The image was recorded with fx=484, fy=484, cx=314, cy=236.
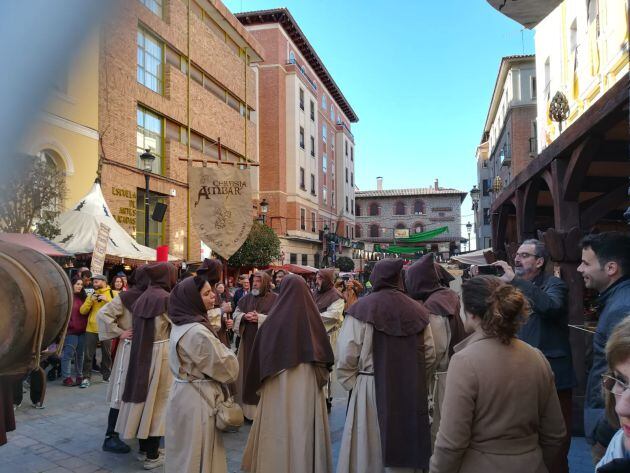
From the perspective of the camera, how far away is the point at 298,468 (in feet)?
12.5

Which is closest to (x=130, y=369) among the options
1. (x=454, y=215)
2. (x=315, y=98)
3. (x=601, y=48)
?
(x=601, y=48)

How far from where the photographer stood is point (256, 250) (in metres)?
21.8

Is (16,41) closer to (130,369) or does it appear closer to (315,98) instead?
(130,369)

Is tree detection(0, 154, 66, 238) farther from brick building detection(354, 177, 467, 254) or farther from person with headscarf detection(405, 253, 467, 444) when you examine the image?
brick building detection(354, 177, 467, 254)

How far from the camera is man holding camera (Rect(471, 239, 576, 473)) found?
3.64 m

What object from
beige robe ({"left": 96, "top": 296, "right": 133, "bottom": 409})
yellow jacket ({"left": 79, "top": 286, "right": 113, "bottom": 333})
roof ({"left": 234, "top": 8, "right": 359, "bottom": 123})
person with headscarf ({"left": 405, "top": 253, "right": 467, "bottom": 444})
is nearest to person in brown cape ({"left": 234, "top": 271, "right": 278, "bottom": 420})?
beige robe ({"left": 96, "top": 296, "right": 133, "bottom": 409})

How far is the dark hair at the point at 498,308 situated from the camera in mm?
2393

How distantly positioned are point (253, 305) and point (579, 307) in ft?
13.1

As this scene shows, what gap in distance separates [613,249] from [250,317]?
171 inches

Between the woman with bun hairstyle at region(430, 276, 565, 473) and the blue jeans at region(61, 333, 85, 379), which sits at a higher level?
the woman with bun hairstyle at region(430, 276, 565, 473)

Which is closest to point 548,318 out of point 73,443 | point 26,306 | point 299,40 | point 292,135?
point 26,306

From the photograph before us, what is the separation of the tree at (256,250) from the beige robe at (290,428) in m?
17.6

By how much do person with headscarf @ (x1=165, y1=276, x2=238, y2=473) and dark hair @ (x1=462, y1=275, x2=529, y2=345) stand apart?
1.96 m

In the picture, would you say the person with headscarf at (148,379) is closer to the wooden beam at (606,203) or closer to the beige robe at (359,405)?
the beige robe at (359,405)
